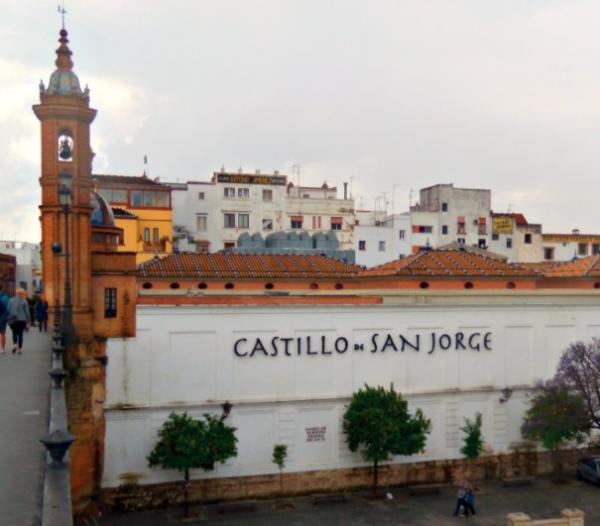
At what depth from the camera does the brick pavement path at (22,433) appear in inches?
229

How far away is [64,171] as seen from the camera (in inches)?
872

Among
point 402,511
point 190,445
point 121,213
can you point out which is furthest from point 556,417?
point 121,213

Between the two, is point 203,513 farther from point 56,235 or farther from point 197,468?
point 56,235

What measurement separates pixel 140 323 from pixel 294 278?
10.5 meters

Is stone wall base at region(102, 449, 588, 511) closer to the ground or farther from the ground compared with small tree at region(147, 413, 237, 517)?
closer to the ground

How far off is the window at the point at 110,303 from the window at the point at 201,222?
2911 cm

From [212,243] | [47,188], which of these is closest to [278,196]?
[212,243]

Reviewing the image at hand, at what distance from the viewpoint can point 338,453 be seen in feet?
76.1

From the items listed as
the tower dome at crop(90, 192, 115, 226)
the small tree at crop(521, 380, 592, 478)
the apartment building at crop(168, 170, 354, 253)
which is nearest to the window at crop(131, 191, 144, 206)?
the apartment building at crop(168, 170, 354, 253)

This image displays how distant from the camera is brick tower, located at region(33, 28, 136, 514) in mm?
20378

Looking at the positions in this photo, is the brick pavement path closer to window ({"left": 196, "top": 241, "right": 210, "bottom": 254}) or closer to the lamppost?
the lamppost

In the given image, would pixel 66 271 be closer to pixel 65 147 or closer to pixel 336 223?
pixel 65 147

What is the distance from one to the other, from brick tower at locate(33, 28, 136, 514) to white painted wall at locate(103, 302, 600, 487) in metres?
0.51

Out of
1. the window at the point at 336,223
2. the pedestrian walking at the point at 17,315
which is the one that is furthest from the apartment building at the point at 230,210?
the pedestrian walking at the point at 17,315
